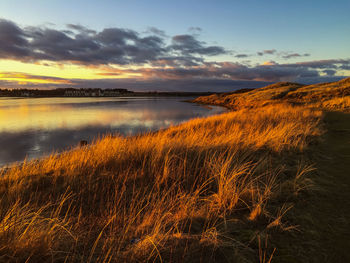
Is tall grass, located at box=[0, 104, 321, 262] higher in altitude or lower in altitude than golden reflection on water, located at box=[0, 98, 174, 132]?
higher

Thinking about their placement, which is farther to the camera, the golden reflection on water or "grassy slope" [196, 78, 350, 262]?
the golden reflection on water

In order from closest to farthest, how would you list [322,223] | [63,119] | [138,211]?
[322,223]
[138,211]
[63,119]

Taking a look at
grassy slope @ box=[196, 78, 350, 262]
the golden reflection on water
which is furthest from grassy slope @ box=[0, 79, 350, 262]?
the golden reflection on water

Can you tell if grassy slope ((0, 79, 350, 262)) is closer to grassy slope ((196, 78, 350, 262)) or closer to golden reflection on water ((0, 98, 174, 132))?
grassy slope ((196, 78, 350, 262))

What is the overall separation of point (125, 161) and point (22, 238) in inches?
134

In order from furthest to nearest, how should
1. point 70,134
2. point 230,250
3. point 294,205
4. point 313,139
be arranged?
point 70,134 → point 313,139 → point 294,205 → point 230,250

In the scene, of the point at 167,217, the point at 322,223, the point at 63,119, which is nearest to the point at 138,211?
the point at 167,217

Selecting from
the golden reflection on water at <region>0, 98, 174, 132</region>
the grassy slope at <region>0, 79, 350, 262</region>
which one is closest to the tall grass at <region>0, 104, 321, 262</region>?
the grassy slope at <region>0, 79, 350, 262</region>

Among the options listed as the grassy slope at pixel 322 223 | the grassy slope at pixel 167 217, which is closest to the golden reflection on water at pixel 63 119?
the grassy slope at pixel 167 217

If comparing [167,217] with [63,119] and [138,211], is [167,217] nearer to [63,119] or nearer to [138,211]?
[138,211]

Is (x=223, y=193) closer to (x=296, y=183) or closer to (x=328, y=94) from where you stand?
(x=296, y=183)

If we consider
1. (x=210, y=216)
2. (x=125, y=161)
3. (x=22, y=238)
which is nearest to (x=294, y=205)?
(x=210, y=216)

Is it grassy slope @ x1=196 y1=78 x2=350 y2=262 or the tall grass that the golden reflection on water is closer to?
the tall grass

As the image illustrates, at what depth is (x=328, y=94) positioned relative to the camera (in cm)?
3244
